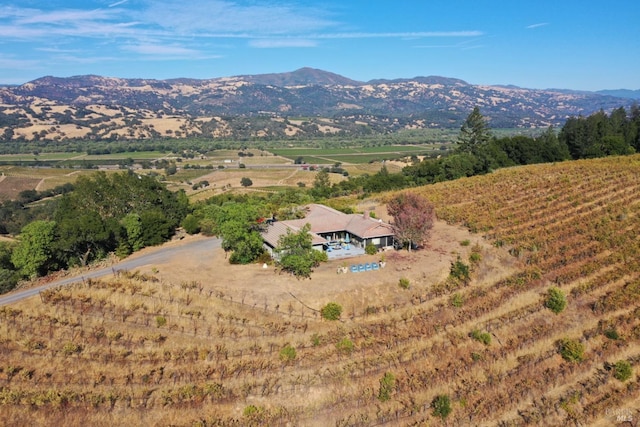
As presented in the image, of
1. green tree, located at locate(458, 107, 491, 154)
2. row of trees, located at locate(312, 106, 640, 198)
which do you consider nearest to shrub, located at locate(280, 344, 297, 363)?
row of trees, located at locate(312, 106, 640, 198)

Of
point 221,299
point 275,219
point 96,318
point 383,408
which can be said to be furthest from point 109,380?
point 275,219

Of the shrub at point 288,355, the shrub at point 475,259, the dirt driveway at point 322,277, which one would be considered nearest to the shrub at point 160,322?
the dirt driveway at point 322,277

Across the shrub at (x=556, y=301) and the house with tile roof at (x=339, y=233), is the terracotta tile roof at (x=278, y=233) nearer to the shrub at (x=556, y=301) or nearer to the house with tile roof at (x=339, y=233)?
the house with tile roof at (x=339, y=233)

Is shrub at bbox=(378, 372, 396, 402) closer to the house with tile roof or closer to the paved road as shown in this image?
the house with tile roof

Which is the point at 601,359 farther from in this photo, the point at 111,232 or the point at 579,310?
the point at 111,232

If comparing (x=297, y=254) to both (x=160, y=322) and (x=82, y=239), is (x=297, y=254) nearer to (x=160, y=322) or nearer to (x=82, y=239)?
(x=160, y=322)
